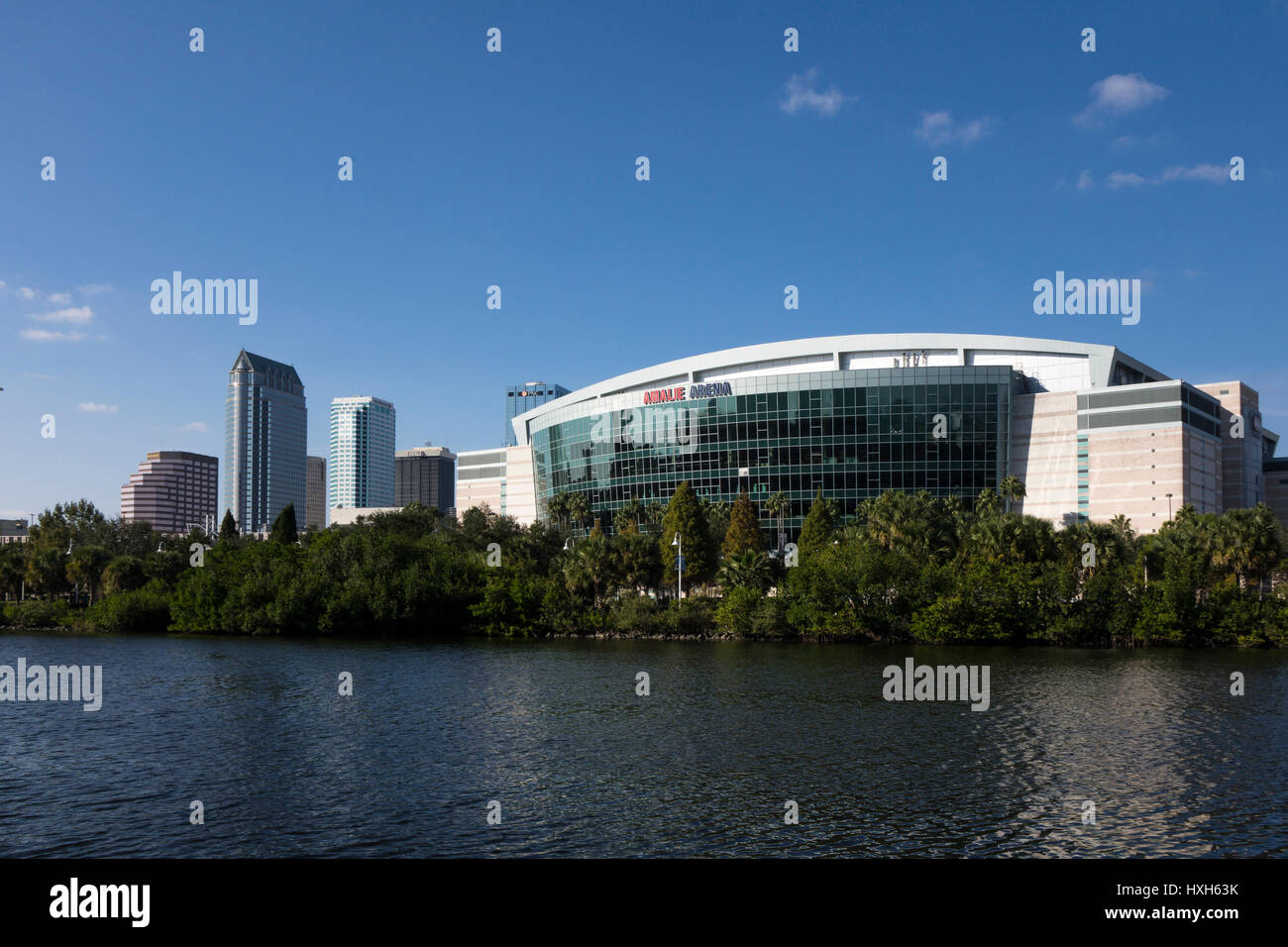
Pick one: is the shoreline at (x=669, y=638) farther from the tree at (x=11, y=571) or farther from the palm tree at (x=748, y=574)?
the tree at (x=11, y=571)

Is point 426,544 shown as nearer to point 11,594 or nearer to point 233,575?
point 233,575

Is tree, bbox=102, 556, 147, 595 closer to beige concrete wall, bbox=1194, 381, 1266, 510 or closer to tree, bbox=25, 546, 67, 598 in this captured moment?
tree, bbox=25, 546, 67, 598

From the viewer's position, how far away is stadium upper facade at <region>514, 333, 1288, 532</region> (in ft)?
407

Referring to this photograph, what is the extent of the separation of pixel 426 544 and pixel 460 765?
69.4m

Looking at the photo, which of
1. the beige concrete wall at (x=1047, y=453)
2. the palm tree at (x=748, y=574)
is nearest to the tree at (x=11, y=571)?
the palm tree at (x=748, y=574)

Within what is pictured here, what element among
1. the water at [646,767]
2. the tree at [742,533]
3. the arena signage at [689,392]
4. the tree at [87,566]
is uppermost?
the arena signage at [689,392]

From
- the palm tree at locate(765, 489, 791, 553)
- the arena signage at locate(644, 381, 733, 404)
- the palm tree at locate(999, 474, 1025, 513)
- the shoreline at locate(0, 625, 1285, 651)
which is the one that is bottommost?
the shoreline at locate(0, 625, 1285, 651)

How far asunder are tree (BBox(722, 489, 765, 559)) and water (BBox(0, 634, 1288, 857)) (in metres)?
44.2

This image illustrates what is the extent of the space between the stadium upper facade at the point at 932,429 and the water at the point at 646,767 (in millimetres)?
72729

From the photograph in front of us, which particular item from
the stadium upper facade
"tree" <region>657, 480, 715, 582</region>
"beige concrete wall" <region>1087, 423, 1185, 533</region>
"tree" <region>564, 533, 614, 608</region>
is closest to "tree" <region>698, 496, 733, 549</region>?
"tree" <region>657, 480, 715, 582</region>

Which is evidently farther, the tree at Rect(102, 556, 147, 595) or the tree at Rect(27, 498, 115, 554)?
the tree at Rect(27, 498, 115, 554)

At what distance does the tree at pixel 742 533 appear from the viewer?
101812mm

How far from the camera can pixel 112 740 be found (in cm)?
3594
